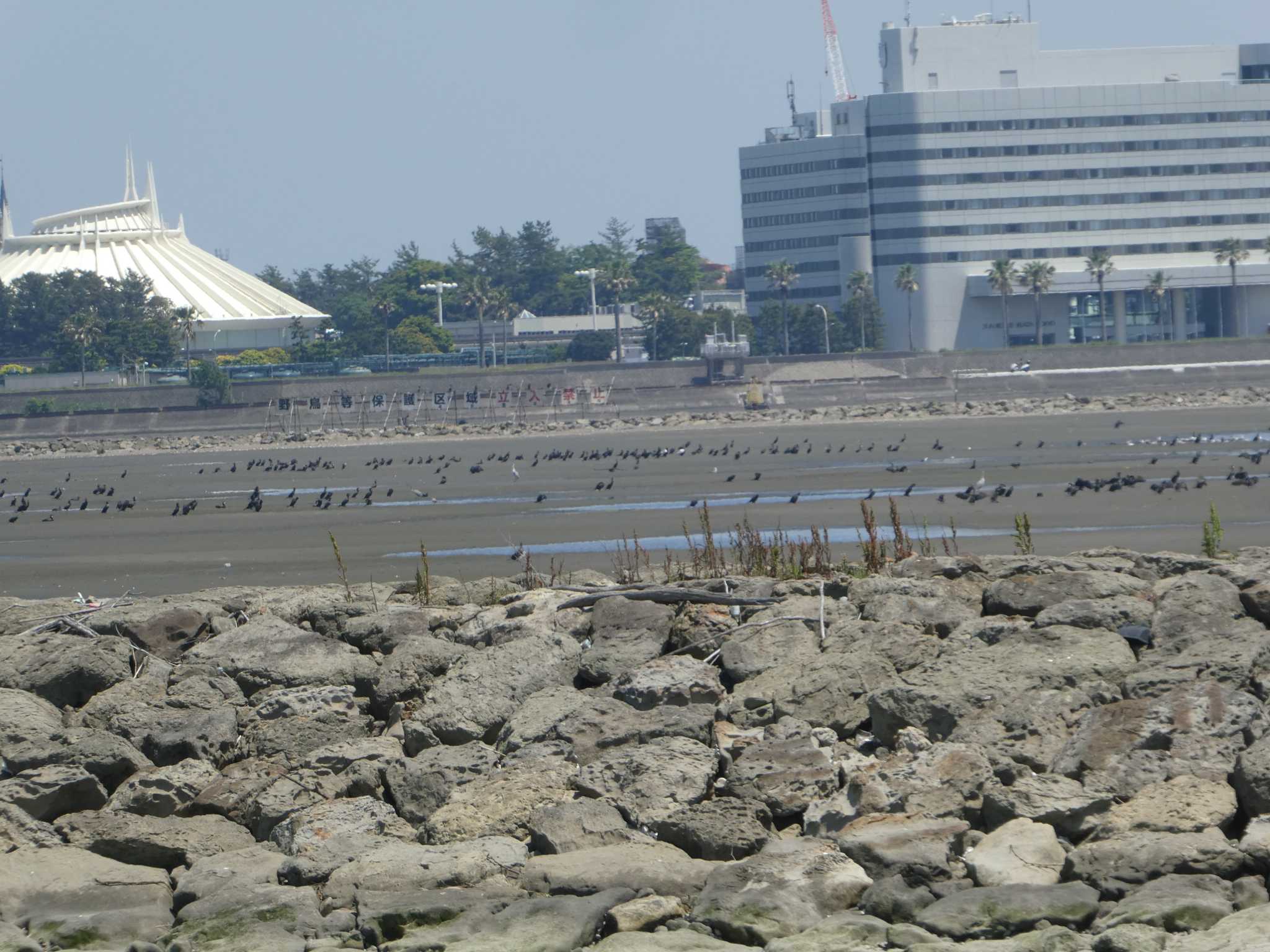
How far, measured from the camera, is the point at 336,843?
10.2m

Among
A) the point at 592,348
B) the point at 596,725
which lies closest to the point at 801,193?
the point at 592,348

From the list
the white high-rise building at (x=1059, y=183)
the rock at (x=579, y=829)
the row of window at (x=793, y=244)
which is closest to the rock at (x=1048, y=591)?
the rock at (x=579, y=829)

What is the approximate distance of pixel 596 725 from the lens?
1147 cm

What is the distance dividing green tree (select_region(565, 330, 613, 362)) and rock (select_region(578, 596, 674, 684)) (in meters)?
109

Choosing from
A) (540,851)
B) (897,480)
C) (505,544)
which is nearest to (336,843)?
(540,851)

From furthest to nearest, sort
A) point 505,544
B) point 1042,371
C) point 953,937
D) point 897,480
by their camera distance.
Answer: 1. point 1042,371
2. point 897,480
3. point 505,544
4. point 953,937

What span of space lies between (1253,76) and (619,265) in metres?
53.5

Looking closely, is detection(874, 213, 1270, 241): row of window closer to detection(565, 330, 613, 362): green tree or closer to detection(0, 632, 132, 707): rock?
detection(565, 330, 613, 362): green tree

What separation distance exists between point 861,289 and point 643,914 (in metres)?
120

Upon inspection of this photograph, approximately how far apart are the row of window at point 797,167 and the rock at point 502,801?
12351cm

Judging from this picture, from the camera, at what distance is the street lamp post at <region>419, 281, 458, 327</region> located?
5551 inches

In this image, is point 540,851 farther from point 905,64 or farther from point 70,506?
point 905,64

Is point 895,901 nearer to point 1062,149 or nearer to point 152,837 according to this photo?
point 152,837

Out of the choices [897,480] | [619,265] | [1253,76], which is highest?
[1253,76]
